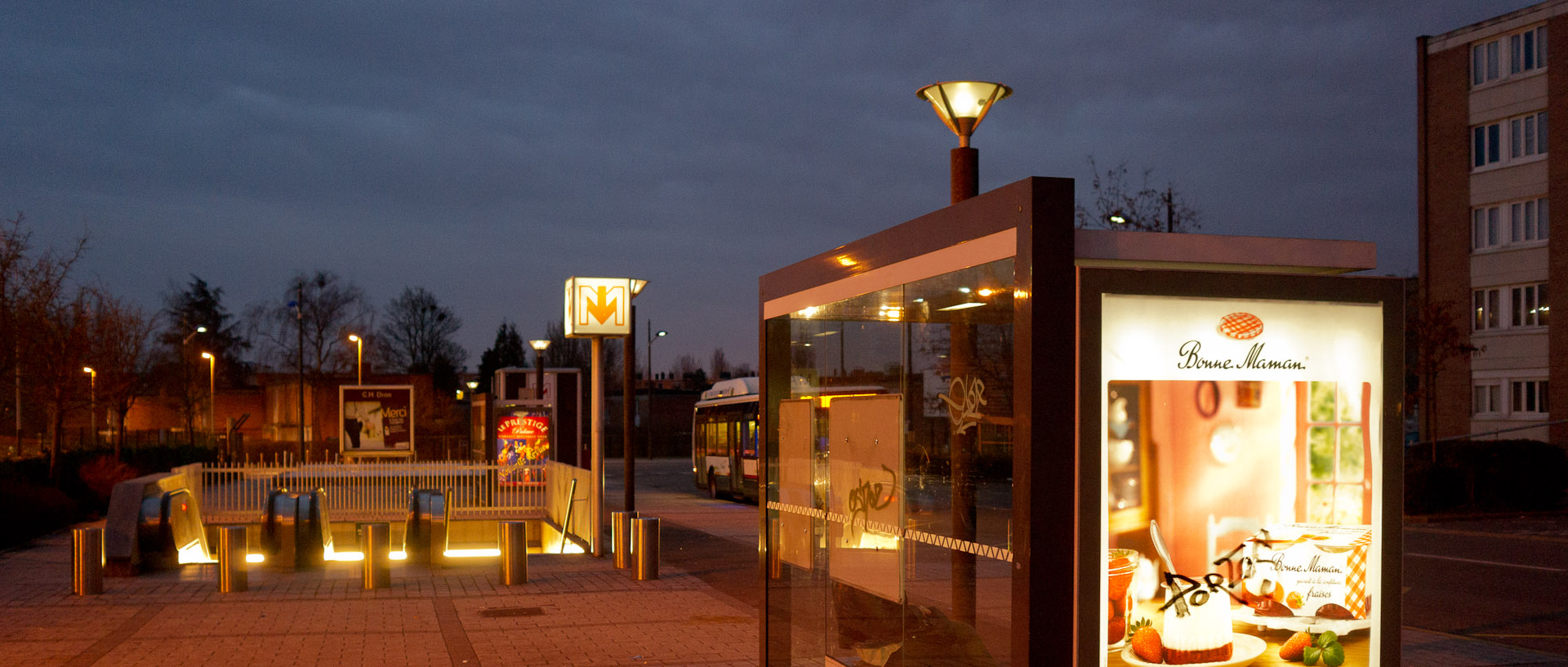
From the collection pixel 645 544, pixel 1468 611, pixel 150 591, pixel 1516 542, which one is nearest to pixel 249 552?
pixel 150 591

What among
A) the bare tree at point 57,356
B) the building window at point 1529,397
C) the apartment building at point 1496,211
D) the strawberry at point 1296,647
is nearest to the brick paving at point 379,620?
the strawberry at point 1296,647

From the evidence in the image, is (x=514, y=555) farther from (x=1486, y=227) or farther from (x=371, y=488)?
(x=1486, y=227)

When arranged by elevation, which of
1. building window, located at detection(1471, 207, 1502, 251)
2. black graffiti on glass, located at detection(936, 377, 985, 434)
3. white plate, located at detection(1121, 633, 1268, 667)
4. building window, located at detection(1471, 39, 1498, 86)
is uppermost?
building window, located at detection(1471, 39, 1498, 86)

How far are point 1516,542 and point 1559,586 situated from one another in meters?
6.52

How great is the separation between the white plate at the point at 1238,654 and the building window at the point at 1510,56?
126 feet

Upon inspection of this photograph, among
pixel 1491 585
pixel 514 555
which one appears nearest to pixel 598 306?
Answer: pixel 514 555

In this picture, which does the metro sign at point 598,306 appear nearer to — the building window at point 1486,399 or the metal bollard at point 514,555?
the metal bollard at point 514,555

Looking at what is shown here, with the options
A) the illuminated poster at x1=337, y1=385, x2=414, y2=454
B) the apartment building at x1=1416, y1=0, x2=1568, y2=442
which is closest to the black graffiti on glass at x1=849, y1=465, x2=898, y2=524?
the illuminated poster at x1=337, y1=385, x2=414, y2=454

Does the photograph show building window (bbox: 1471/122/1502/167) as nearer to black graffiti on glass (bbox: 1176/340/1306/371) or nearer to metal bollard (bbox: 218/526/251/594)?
metal bollard (bbox: 218/526/251/594)

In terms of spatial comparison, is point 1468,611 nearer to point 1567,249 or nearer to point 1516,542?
point 1516,542

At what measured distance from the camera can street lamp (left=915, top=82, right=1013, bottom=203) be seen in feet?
21.9

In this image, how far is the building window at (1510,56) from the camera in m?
36.3

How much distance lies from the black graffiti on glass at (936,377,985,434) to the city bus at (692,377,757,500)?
933 inches

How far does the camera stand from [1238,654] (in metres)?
4.86
